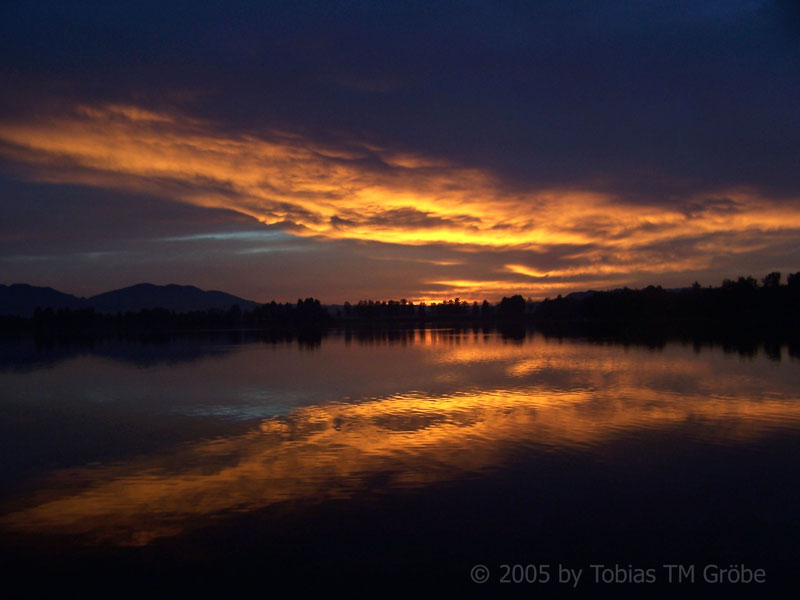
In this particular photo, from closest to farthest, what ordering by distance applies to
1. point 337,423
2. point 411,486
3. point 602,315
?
point 411,486, point 337,423, point 602,315

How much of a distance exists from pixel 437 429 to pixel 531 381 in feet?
39.0

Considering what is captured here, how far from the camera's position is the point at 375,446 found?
15211 mm

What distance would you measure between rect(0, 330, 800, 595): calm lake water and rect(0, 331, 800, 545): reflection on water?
0.32 ft

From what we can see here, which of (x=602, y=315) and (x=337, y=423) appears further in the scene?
(x=602, y=315)

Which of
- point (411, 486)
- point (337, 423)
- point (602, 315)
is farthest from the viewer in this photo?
point (602, 315)

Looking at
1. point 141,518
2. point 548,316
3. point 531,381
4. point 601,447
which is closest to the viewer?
point 141,518

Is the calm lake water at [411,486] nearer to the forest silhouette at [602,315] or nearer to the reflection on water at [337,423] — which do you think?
the reflection on water at [337,423]

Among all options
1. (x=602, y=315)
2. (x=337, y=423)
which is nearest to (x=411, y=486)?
(x=337, y=423)

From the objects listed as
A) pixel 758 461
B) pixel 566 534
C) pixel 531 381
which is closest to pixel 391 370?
pixel 531 381

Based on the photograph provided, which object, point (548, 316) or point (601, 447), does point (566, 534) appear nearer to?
point (601, 447)

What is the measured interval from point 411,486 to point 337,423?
280 inches

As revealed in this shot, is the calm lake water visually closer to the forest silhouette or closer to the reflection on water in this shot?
the reflection on water

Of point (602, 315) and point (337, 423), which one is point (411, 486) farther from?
point (602, 315)

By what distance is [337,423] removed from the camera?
1856cm
